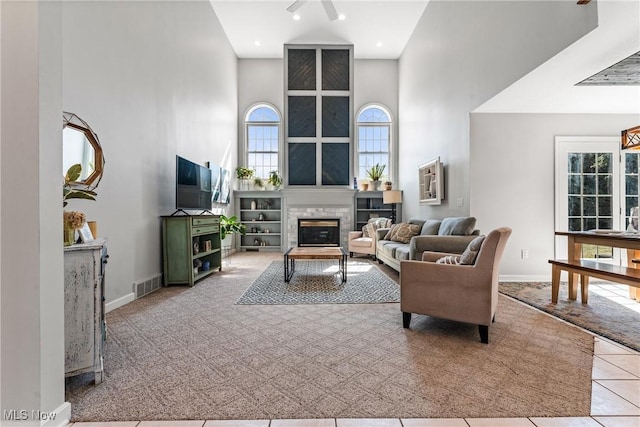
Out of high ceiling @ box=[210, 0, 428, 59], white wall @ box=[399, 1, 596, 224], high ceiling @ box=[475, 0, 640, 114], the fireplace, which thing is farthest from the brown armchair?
high ceiling @ box=[210, 0, 428, 59]

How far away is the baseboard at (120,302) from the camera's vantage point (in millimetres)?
2904

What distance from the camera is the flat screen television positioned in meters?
3.98

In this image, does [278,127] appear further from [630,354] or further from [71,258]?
[630,354]

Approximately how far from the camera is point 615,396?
1.62 metres

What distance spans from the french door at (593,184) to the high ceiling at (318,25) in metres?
3.77

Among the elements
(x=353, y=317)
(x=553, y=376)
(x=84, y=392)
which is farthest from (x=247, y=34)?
(x=553, y=376)

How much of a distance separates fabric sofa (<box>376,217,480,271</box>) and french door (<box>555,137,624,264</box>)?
4.85 ft

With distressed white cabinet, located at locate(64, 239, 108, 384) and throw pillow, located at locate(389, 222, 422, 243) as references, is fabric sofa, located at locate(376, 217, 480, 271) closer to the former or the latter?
throw pillow, located at locate(389, 222, 422, 243)

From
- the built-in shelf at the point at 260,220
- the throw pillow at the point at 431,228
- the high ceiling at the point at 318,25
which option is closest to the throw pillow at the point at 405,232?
the throw pillow at the point at 431,228

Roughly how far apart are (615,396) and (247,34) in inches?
304

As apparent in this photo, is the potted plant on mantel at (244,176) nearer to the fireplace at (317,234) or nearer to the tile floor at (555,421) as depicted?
the fireplace at (317,234)

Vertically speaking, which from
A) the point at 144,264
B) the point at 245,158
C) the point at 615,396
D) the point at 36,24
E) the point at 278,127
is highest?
the point at 278,127

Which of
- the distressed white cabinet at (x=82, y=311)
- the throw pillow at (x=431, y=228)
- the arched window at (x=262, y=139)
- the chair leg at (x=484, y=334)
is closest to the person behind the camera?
the distressed white cabinet at (x=82, y=311)

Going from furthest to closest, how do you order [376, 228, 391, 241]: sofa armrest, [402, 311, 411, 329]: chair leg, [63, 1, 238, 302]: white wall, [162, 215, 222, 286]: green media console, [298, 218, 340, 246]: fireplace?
[298, 218, 340, 246]: fireplace < [376, 228, 391, 241]: sofa armrest < [162, 215, 222, 286]: green media console < [63, 1, 238, 302]: white wall < [402, 311, 411, 329]: chair leg
